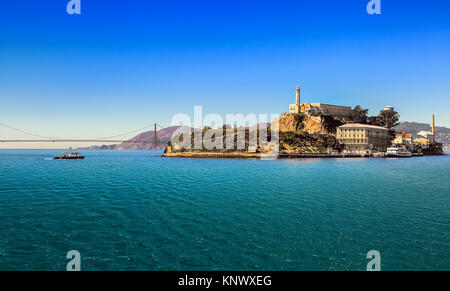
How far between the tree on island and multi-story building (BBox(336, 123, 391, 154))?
14874 mm

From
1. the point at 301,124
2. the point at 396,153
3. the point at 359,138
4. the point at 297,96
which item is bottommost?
the point at 396,153

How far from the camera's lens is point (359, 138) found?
115m

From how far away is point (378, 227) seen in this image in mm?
15094

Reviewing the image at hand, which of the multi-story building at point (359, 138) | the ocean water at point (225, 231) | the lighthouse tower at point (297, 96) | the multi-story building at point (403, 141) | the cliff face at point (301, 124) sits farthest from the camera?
the lighthouse tower at point (297, 96)

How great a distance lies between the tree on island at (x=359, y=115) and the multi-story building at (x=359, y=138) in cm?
1487

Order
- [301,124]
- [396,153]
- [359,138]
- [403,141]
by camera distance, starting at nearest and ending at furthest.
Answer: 1. [396,153]
2. [359,138]
3. [301,124]
4. [403,141]

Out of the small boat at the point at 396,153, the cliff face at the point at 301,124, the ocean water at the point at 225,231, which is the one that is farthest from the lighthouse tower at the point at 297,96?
the ocean water at the point at 225,231

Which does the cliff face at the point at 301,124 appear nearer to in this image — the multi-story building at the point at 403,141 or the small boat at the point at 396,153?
the small boat at the point at 396,153

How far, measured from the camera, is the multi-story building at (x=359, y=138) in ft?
377

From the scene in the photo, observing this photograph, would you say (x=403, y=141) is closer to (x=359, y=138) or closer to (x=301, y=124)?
(x=359, y=138)

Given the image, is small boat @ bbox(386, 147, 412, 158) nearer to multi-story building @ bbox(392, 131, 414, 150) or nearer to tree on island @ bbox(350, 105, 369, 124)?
multi-story building @ bbox(392, 131, 414, 150)

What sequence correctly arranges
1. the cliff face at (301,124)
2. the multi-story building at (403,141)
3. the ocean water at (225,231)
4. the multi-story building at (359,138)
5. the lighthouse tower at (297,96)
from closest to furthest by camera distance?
the ocean water at (225,231) → the multi-story building at (359,138) → the cliff face at (301,124) → the multi-story building at (403,141) → the lighthouse tower at (297,96)

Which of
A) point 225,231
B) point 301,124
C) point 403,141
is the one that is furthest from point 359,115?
point 225,231

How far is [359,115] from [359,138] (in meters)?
26.7
